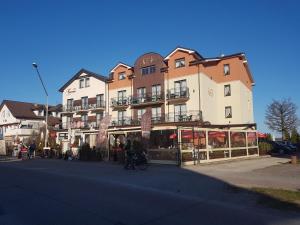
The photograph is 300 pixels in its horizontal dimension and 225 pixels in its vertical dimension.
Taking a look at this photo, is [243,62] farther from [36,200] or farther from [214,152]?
[36,200]

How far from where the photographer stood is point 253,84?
51562 millimetres

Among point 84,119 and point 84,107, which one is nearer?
point 84,107

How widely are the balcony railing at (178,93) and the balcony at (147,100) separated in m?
1.29

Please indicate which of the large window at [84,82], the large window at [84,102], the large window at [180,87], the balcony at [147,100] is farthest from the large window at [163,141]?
the large window at [84,82]

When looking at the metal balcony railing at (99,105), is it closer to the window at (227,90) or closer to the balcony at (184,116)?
the balcony at (184,116)

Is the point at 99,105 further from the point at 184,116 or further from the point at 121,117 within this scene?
the point at 184,116

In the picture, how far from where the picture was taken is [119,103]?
46.7m

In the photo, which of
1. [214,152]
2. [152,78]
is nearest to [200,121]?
[152,78]

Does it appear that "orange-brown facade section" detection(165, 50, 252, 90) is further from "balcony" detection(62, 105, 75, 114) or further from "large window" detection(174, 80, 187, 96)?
"balcony" detection(62, 105, 75, 114)

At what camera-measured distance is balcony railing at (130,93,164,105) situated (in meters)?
42.5

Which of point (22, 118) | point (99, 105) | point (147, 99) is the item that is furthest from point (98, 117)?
point (22, 118)

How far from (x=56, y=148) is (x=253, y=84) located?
109ft

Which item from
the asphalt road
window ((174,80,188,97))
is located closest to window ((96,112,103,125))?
window ((174,80,188,97))

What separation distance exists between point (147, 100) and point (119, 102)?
5170 mm
